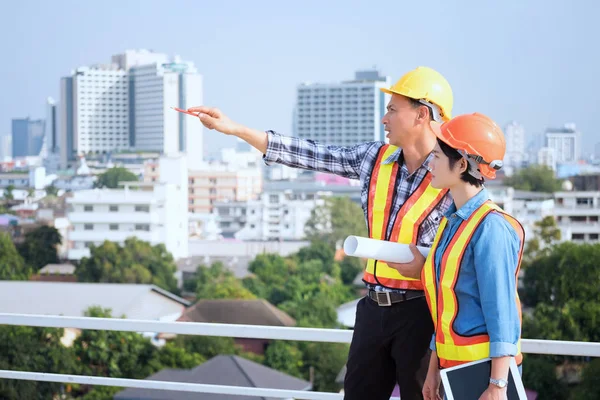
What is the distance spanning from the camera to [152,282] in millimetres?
31703

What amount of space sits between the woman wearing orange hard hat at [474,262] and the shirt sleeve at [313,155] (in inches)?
9.0

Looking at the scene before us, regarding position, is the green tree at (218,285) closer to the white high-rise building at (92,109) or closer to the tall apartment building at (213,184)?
the tall apartment building at (213,184)

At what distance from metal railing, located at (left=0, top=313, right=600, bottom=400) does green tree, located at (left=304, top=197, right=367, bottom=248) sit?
3770 centimetres

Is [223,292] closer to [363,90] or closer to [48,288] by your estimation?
[48,288]

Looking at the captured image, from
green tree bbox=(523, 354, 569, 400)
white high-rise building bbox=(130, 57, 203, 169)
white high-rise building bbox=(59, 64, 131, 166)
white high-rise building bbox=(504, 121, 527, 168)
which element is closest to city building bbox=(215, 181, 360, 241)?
white high-rise building bbox=(130, 57, 203, 169)

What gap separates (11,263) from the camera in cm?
3306

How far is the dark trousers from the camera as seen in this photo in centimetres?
130

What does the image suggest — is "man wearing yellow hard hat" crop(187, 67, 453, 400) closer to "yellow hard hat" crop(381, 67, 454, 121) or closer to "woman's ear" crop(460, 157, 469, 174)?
"yellow hard hat" crop(381, 67, 454, 121)

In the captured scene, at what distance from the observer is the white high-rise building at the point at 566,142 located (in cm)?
9394

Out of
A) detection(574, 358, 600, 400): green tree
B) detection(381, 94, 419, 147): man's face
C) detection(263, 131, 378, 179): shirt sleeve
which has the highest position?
detection(381, 94, 419, 147): man's face

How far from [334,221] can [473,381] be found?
40252 mm

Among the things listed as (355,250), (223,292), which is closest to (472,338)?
(355,250)

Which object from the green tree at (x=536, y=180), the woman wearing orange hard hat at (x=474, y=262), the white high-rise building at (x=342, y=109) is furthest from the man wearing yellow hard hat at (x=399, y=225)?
the white high-rise building at (x=342, y=109)

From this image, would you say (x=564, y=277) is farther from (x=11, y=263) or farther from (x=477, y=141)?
(x=477, y=141)
